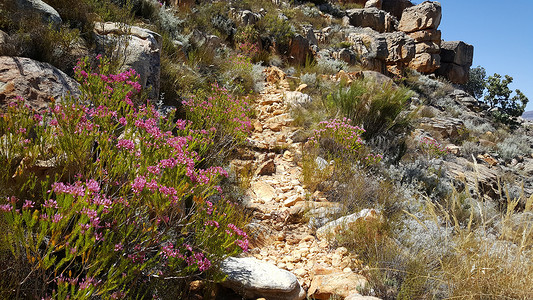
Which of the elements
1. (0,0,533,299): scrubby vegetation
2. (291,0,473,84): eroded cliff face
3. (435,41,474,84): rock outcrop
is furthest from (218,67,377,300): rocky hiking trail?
(435,41,474,84): rock outcrop

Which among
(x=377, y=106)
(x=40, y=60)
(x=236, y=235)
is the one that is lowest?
(x=236, y=235)

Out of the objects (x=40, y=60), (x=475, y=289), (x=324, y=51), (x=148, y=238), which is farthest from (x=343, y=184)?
(x=324, y=51)

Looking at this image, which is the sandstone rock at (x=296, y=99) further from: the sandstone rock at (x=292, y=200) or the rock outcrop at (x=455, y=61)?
the rock outcrop at (x=455, y=61)

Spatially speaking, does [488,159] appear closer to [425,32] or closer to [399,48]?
[399,48]

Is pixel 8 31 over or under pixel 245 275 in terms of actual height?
over

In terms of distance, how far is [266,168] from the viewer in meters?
4.80

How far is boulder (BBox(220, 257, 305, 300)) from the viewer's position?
2416mm

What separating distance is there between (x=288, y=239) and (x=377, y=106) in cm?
376

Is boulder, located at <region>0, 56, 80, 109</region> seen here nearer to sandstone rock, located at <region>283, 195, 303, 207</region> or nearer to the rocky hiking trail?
the rocky hiking trail

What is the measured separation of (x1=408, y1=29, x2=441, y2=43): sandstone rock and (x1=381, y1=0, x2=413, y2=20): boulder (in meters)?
6.15

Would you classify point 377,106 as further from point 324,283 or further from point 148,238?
point 148,238

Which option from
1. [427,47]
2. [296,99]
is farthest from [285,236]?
[427,47]

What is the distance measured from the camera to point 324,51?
42.4 ft

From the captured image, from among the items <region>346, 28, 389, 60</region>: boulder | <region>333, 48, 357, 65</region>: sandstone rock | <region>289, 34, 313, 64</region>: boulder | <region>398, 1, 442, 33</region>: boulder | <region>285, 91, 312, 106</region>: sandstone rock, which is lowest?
<region>285, 91, 312, 106</region>: sandstone rock
